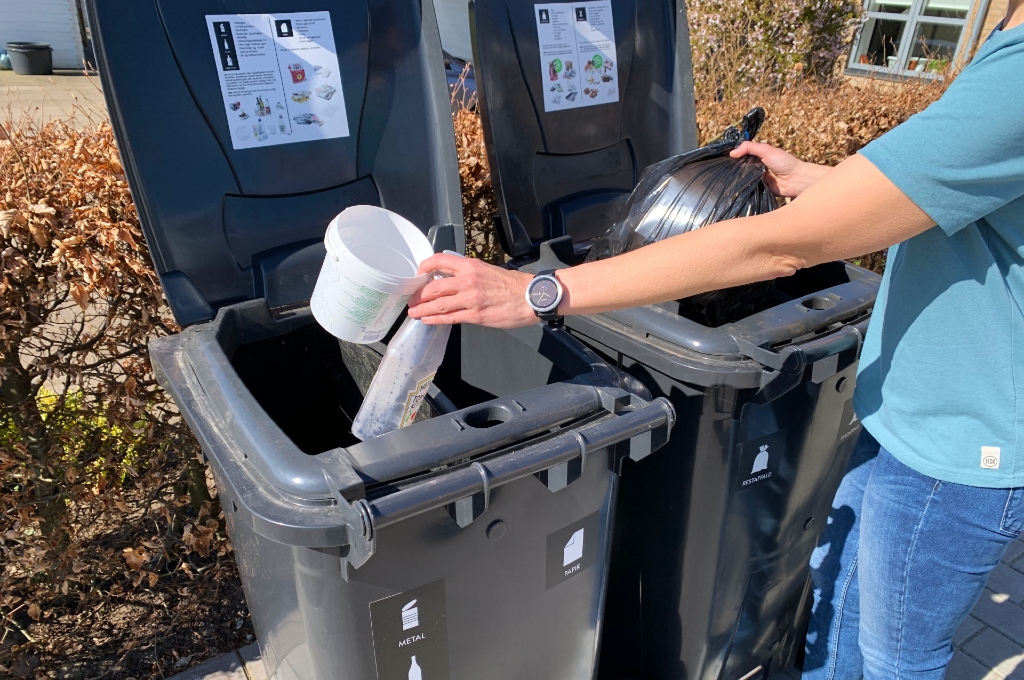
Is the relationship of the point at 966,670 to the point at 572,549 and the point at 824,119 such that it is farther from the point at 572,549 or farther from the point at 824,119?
the point at 824,119

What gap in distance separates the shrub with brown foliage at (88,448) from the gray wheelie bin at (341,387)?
329mm

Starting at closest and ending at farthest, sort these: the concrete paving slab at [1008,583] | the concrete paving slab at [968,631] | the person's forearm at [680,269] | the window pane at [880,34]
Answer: the person's forearm at [680,269], the concrete paving slab at [968,631], the concrete paving slab at [1008,583], the window pane at [880,34]

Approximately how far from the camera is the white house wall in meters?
15.1

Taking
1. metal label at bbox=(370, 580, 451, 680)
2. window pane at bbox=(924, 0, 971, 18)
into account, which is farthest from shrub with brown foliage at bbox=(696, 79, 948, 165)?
window pane at bbox=(924, 0, 971, 18)

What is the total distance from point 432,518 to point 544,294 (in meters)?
0.42

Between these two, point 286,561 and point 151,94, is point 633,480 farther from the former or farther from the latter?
point 151,94

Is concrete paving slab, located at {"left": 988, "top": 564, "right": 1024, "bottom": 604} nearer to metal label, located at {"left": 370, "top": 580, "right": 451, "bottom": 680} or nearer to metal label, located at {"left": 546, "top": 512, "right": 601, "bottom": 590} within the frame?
metal label, located at {"left": 546, "top": 512, "right": 601, "bottom": 590}

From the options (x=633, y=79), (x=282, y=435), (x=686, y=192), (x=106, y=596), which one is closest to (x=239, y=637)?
(x=106, y=596)

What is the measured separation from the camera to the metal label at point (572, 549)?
149 centimetres

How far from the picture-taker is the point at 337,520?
1.16m

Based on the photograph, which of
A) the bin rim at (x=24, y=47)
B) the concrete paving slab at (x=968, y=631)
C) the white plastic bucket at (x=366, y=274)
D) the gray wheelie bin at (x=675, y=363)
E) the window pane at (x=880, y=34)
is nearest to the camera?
the white plastic bucket at (x=366, y=274)

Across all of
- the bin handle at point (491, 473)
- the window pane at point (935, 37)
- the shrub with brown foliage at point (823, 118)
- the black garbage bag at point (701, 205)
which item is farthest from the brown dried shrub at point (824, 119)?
the window pane at point (935, 37)

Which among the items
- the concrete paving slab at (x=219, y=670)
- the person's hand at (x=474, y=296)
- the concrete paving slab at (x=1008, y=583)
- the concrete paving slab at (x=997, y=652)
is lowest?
the concrete paving slab at (x=1008, y=583)

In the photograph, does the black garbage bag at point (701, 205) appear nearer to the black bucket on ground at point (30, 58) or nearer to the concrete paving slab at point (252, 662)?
the concrete paving slab at point (252, 662)
